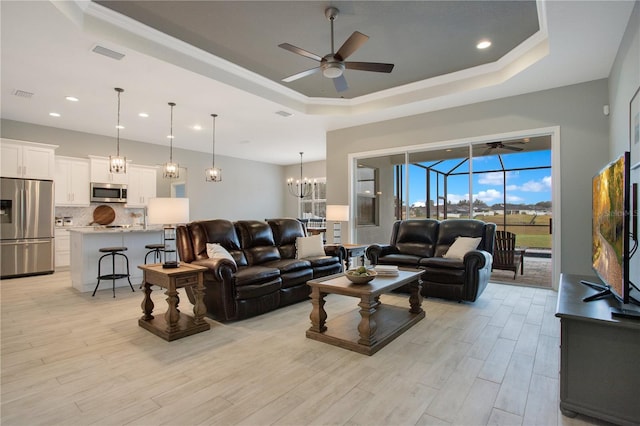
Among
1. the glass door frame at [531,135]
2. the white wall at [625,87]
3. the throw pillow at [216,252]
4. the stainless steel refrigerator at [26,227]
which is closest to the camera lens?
the white wall at [625,87]

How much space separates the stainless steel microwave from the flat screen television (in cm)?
832

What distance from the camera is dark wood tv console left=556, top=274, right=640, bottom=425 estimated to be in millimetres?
1699

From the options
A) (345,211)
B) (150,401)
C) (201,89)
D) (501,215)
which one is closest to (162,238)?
(201,89)

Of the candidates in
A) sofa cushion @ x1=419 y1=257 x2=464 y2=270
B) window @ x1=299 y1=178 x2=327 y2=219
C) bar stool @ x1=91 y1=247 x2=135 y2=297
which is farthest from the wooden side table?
window @ x1=299 y1=178 x2=327 y2=219

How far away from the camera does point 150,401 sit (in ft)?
6.59

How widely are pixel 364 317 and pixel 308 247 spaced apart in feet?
6.52

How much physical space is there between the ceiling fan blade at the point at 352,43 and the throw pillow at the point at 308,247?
2.36 m

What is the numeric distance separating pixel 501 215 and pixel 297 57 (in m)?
4.22

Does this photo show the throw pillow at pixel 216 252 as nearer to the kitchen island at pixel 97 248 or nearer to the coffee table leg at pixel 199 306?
the coffee table leg at pixel 199 306

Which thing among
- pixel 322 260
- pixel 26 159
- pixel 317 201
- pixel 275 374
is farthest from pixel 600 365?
pixel 317 201

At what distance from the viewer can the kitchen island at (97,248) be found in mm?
4836

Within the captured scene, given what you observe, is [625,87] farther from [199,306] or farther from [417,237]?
[199,306]

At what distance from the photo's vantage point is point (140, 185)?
311 inches

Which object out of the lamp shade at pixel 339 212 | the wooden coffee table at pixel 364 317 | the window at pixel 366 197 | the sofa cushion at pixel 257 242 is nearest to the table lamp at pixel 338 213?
the lamp shade at pixel 339 212
